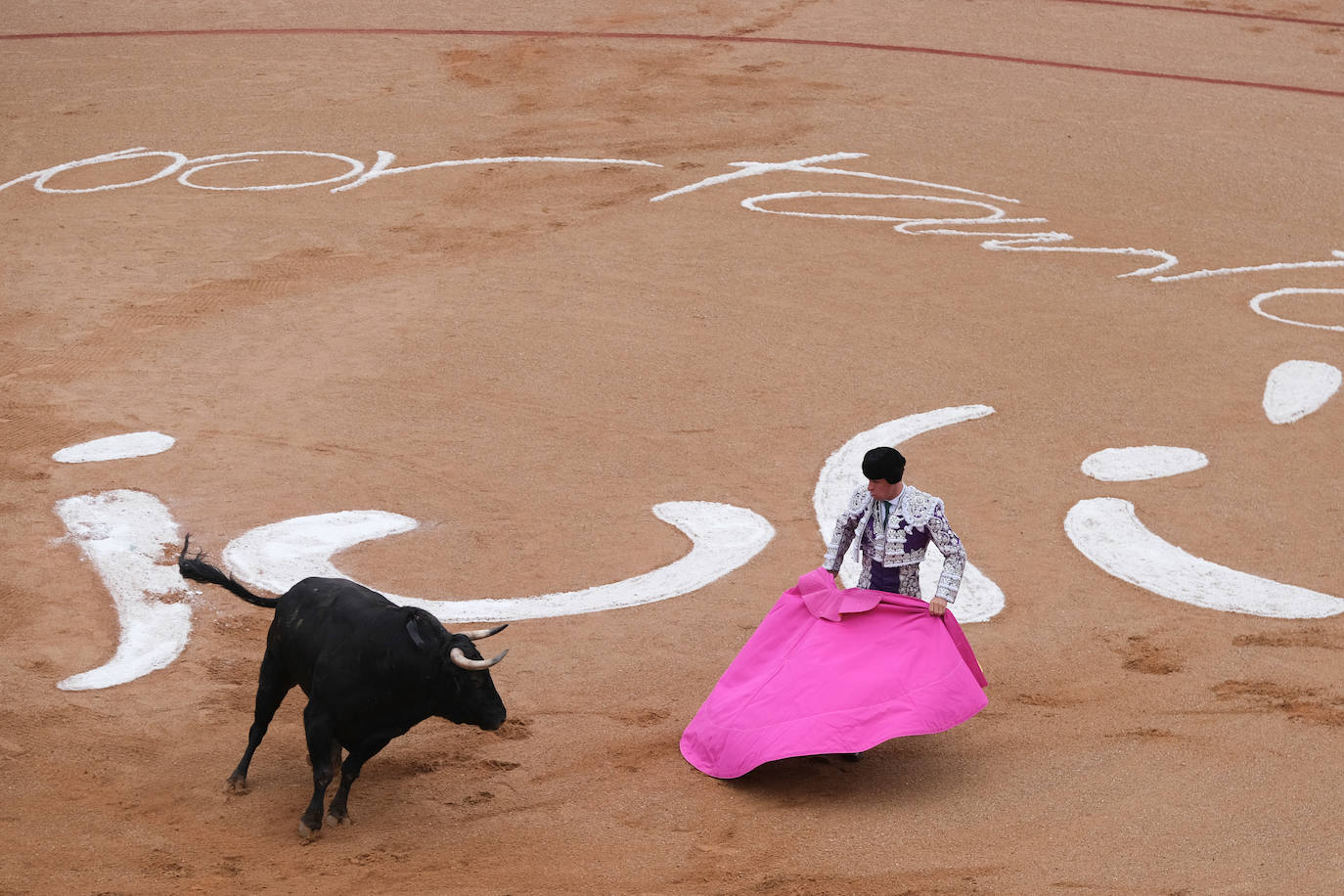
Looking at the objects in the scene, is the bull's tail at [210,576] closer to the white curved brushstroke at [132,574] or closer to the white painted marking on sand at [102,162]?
the white curved brushstroke at [132,574]

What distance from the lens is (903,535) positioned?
6.94 meters

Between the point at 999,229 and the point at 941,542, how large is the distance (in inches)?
411

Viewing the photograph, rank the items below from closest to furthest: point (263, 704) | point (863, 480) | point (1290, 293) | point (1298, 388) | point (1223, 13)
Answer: point (263, 704) → point (863, 480) → point (1298, 388) → point (1290, 293) → point (1223, 13)

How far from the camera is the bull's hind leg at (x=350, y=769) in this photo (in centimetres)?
632

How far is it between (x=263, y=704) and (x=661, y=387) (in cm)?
635

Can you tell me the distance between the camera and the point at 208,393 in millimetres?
12055

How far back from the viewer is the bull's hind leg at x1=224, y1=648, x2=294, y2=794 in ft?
21.6

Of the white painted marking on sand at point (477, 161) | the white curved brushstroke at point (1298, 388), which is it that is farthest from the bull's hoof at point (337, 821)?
the white painted marking on sand at point (477, 161)

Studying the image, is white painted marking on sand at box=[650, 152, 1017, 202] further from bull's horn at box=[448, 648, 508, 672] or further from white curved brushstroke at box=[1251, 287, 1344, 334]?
bull's horn at box=[448, 648, 508, 672]

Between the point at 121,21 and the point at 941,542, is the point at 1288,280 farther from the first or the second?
the point at 121,21

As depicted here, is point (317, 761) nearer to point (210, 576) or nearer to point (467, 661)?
point (467, 661)

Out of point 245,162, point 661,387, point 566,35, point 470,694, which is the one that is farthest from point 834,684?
point 566,35

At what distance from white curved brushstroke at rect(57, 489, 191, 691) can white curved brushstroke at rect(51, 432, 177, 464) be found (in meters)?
0.70

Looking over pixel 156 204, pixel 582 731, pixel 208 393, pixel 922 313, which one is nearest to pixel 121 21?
pixel 156 204
